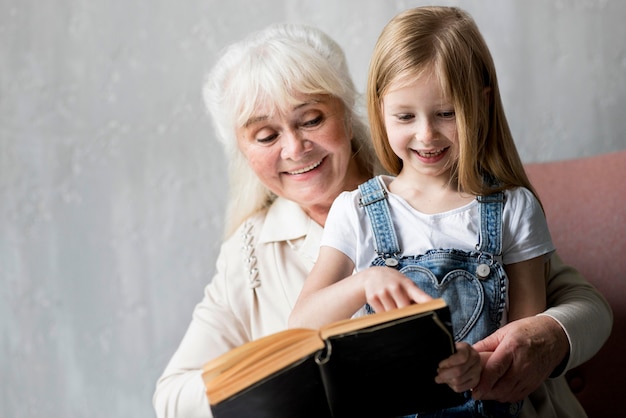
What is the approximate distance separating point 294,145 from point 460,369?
2.70ft

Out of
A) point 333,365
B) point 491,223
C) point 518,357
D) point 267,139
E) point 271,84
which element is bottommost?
point 518,357

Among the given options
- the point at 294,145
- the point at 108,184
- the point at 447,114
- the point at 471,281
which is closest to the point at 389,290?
the point at 471,281

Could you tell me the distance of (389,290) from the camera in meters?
1.28

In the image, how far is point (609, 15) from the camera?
2332mm

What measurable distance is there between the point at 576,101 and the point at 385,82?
1.10 meters

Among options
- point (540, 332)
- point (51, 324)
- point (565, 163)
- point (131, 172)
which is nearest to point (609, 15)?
point (565, 163)

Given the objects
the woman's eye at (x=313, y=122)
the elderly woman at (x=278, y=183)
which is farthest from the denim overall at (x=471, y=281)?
the woman's eye at (x=313, y=122)

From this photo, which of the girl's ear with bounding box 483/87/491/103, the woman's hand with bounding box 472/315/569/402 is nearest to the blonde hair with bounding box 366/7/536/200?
the girl's ear with bounding box 483/87/491/103

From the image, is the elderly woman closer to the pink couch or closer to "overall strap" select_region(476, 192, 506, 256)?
the pink couch

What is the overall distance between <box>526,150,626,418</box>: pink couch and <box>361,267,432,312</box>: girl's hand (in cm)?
89

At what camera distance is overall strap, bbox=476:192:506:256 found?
150cm

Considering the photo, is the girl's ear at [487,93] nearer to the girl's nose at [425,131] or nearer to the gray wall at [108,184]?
the girl's nose at [425,131]

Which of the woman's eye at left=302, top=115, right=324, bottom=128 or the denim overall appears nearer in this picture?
the denim overall

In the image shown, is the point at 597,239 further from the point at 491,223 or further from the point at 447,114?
the point at 447,114
